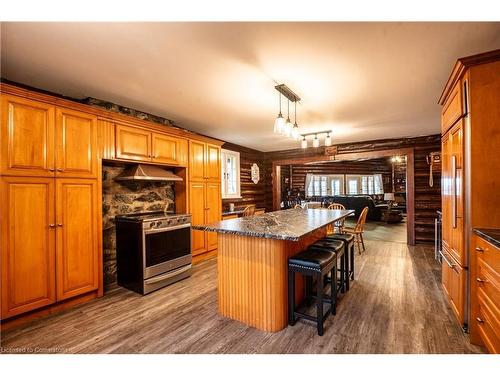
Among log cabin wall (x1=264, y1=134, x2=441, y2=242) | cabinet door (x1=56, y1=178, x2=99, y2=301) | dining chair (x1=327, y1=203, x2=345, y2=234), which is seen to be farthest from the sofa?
cabinet door (x1=56, y1=178, x2=99, y2=301)

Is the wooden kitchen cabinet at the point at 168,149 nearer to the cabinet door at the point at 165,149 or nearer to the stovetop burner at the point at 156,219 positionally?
the cabinet door at the point at 165,149

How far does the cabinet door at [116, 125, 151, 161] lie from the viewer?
10.1 ft

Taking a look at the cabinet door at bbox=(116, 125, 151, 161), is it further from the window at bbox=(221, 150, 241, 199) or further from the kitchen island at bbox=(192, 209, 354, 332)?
the window at bbox=(221, 150, 241, 199)

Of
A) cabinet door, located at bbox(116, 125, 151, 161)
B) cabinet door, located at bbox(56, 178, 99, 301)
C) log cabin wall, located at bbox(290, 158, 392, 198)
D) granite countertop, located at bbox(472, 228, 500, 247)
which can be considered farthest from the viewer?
log cabin wall, located at bbox(290, 158, 392, 198)

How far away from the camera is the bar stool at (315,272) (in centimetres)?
206

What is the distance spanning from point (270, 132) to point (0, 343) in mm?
4689

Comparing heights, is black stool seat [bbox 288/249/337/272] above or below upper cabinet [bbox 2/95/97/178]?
below

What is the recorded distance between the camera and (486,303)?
67.6 inches

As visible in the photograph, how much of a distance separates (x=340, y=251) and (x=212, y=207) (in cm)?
258

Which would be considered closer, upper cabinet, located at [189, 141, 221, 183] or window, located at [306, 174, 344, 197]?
upper cabinet, located at [189, 141, 221, 183]

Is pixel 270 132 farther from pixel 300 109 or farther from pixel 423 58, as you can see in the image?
pixel 423 58

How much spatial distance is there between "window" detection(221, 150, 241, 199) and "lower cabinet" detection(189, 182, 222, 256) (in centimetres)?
129
